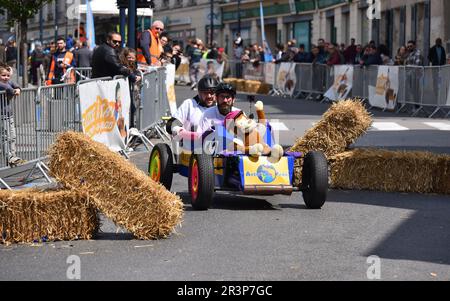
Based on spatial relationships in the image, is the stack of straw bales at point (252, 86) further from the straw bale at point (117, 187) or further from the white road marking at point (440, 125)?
the straw bale at point (117, 187)

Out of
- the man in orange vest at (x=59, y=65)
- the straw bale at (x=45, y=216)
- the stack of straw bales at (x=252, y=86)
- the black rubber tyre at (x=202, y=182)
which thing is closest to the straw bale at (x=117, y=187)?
the straw bale at (x=45, y=216)

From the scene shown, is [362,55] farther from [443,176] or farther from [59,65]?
[443,176]

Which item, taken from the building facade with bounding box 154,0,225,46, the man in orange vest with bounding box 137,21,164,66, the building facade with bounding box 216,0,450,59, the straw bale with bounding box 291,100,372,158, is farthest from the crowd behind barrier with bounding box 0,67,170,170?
the building facade with bounding box 154,0,225,46

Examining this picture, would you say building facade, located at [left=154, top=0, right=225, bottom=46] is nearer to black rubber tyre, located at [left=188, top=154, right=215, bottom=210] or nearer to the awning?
the awning

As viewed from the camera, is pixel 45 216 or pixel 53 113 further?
pixel 53 113

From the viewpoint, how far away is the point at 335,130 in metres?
13.1

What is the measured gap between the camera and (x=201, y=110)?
12391 millimetres

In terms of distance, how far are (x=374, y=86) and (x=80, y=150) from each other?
64.2 feet

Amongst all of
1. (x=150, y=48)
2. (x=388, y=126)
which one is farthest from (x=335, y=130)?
(x=150, y=48)

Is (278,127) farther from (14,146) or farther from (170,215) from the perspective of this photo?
(170,215)

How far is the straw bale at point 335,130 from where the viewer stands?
13.1 metres

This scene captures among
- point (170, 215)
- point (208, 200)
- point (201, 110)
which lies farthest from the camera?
point (201, 110)

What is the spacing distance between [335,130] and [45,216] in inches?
189

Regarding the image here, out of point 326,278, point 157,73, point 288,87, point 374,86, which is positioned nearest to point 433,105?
point 374,86
